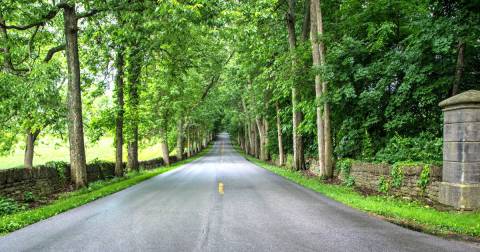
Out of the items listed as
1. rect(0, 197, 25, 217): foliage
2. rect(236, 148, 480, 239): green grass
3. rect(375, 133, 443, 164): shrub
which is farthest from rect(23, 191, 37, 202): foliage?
rect(375, 133, 443, 164): shrub

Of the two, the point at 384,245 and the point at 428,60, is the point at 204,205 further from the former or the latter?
the point at 428,60

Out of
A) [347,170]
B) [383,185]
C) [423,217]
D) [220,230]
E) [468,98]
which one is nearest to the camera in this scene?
[220,230]

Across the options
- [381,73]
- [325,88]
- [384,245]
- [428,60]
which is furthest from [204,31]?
[384,245]

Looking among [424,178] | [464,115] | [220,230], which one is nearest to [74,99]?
[220,230]

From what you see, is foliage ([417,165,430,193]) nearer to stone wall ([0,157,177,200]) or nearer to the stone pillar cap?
the stone pillar cap

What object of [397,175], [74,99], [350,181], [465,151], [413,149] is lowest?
[350,181]

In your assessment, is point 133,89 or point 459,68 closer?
point 459,68

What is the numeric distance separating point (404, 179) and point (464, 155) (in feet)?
7.58

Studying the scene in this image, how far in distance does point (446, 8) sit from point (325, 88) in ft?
18.6

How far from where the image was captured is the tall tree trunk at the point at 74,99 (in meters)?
13.8

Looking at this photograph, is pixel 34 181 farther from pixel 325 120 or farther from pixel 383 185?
pixel 383 185

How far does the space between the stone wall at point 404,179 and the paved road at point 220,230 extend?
256cm

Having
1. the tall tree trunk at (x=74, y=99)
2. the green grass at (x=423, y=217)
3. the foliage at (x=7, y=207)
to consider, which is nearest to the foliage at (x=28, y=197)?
the foliage at (x=7, y=207)

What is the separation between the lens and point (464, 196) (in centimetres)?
784
